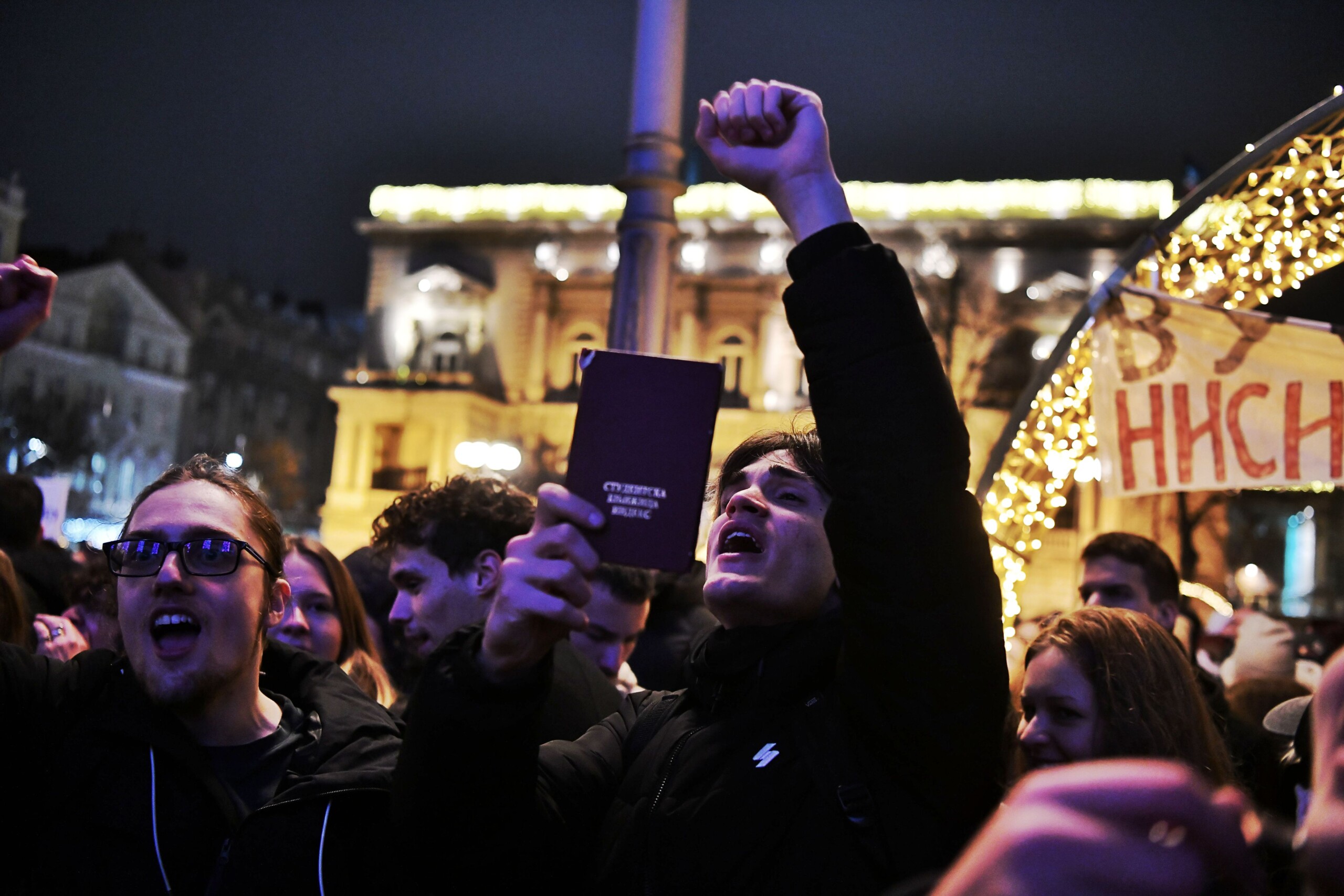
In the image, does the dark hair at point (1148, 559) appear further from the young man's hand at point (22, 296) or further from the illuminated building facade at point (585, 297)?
the illuminated building facade at point (585, 297)

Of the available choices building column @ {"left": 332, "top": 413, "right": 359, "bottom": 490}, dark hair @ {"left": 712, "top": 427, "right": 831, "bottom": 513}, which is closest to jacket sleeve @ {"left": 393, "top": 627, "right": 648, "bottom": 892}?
dark hair @ {"left": 712, "top": 427, "right": 831, "bottom": 513}

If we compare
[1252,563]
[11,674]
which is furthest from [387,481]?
[11,674]

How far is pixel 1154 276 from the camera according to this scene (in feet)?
16.3

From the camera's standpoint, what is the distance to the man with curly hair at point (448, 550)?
3.70 m

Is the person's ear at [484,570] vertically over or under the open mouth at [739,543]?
under

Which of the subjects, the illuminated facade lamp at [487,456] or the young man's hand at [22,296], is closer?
the young man's hand at [22,296]

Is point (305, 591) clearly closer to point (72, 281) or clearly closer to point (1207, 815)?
point (1207, 815)

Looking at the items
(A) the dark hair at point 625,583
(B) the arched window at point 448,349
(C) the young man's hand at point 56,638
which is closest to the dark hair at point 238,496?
(C) the young man's hand at point 56,638

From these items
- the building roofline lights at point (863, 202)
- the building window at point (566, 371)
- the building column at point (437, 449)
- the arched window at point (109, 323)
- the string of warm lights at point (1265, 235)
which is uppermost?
the building roofline lights at point (863, 202)

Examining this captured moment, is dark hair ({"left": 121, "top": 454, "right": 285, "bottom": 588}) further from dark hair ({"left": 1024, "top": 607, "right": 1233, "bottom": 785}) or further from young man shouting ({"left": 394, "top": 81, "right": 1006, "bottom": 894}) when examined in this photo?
dark hair ({"left": 1024, "top": 607, "right": 1233, "bottom": 785})

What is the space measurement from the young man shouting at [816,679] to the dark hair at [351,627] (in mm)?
2358

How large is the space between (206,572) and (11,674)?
479 mm

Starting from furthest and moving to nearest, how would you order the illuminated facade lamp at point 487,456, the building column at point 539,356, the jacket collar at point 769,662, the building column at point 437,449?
1. the building column at point 539,356
2. the building column at point 437,449
3. the illuminated facade lamp at point 487,456
4. the jacket collar at point 769,662

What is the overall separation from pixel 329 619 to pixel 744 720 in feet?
8.51
